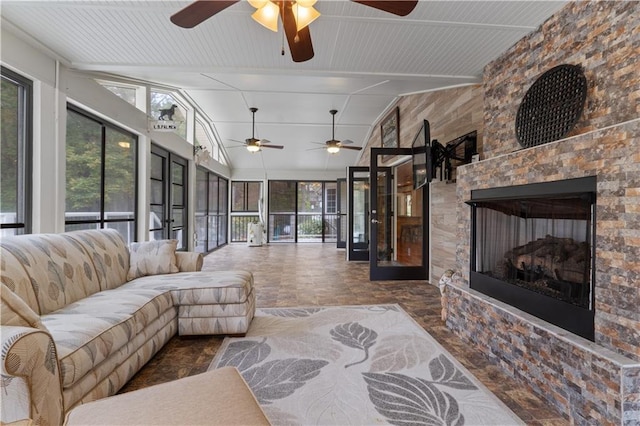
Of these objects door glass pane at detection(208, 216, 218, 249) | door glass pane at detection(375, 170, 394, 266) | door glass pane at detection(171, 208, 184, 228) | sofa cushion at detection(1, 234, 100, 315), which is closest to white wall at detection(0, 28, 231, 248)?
sofa cushion at detection(1, 234, 100, 315)

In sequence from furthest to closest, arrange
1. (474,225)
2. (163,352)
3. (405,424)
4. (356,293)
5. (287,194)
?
1. (287,194)
2. (356,293)
3. (474,225)
4. (163,352)
5. (405,424)

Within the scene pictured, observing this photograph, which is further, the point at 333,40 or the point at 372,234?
the point at 372,234

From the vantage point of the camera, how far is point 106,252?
267 centimetres

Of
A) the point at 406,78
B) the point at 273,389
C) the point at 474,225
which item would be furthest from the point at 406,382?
the point at 406,78

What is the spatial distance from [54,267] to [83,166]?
5.93 feet

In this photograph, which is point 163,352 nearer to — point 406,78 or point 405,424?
point 405,424

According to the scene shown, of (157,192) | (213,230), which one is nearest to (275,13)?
(157,192)

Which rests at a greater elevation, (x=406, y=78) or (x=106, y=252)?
(x=406, y=78)

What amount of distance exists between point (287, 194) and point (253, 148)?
154 inches

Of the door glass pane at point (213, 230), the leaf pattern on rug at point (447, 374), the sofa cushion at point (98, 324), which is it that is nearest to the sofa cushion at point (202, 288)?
the sofa cushion at point (98, 324)

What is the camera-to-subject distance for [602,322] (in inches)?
62.6

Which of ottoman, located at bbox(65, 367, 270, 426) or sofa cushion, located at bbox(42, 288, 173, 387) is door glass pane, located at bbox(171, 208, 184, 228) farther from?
ottoman, located at bbox(65, 367, 270, 426)

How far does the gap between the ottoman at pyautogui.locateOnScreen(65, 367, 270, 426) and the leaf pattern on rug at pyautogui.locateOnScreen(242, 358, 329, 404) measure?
0.74 metres

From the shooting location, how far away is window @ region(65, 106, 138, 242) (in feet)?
10.7
